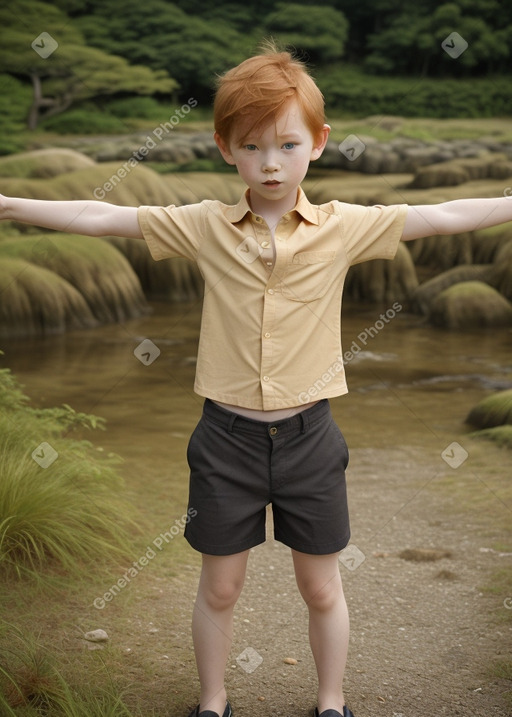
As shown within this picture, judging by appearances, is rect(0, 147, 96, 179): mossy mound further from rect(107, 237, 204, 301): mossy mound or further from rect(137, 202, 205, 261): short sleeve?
rect(137, 202, 205, 261): short sleeve

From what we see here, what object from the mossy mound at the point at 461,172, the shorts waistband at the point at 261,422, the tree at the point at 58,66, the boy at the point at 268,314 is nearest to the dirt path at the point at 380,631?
the boy at the point at 268,314

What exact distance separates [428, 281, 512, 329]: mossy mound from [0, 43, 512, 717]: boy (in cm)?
549

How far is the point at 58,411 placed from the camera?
11.5 ft

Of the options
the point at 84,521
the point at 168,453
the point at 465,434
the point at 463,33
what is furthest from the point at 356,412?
the point at 463,33

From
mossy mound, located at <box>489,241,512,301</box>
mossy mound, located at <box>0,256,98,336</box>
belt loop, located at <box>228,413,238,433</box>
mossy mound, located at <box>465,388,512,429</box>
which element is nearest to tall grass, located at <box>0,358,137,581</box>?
belt loop, located at <box>228,413,238,433</box>

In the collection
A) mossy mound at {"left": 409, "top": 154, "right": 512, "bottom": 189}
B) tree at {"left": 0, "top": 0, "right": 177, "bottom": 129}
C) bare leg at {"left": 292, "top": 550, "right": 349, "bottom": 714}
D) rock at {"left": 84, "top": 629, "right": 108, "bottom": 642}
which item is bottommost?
mossy mound at {"left": 409, "top": 154, "right": 512, "bottom": 189}

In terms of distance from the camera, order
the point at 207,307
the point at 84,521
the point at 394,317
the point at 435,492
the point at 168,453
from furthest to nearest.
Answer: the point at 394,317
the point at 168,453
the point at 435,492
the point at 84,521
the point at 207,307

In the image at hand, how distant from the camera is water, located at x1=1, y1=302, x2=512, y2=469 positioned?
16.7 feet

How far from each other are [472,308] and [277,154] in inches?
226

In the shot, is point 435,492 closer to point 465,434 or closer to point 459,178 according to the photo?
point 465,434

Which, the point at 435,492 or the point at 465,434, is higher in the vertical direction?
the point at 435,492

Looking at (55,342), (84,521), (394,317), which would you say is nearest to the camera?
(84,521)

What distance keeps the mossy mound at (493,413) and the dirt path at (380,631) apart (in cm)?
143

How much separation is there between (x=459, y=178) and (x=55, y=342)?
4.33 meters
